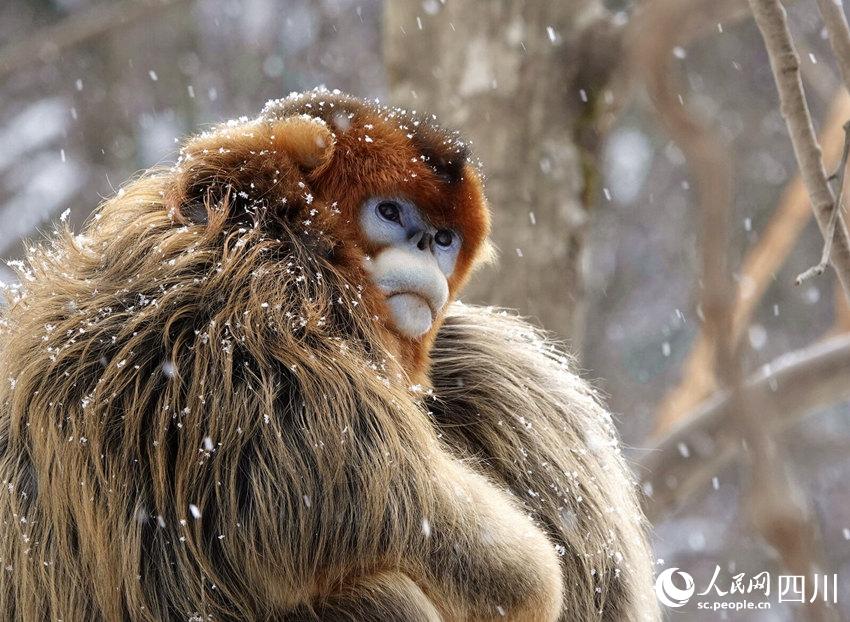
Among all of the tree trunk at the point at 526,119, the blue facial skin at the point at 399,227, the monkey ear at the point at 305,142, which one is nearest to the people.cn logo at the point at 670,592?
the tree trunk at the point at 526,119

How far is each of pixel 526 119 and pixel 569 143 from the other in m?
0.18

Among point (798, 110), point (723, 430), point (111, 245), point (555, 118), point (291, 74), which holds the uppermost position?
point (291, 74)

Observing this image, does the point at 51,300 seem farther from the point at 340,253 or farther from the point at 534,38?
the point at 534,38

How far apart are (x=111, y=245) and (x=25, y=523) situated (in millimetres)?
586

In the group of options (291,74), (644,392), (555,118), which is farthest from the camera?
(644,392)

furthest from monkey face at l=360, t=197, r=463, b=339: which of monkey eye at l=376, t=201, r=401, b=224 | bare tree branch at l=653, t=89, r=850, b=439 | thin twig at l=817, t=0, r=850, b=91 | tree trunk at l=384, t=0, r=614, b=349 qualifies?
bare tree branch at l=653, t=89, r=850, b=439

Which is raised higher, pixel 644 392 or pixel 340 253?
pixel 644 392

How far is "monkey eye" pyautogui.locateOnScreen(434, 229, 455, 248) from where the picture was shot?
246 centimetres

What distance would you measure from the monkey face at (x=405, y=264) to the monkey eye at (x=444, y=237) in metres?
0.03

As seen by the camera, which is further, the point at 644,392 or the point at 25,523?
the point at 644,392

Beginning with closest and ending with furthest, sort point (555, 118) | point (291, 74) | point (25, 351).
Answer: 1. point (25, 351)
2. point (555, 118)
3. point (291, 74)

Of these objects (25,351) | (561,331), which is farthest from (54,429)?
(561,331)

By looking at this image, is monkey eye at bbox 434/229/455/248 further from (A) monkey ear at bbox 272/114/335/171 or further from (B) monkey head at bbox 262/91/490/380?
(A) monkey ear at bbox 272/114/335/171

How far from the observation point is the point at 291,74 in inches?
340
